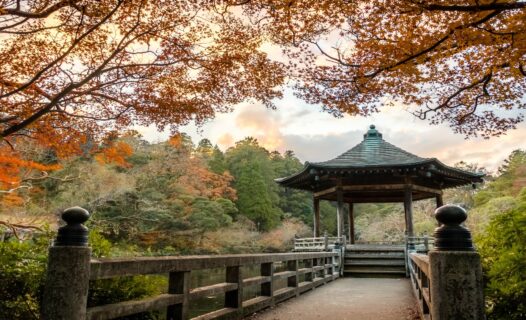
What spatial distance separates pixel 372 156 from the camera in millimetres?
14906

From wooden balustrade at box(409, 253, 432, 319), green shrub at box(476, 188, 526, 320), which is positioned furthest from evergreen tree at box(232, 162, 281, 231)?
green shrub at box(476, 188, 526, 320)

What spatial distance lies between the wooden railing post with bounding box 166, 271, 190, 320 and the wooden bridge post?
83.7 inches

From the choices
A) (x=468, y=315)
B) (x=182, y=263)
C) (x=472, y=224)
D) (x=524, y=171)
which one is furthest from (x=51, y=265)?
(x=524, y=171)

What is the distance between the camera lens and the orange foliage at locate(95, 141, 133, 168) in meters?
19.2

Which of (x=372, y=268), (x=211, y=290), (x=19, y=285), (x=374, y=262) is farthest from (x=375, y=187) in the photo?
(x=19, y=285)

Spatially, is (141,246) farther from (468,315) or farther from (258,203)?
(468,315)

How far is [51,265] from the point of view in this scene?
2.54 meters

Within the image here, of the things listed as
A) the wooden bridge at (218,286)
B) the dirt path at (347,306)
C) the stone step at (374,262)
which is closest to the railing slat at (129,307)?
the wooden bridge at (218,286)

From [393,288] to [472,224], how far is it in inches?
692

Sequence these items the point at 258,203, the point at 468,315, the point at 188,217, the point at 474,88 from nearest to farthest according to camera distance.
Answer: the point at 468,315, the point at 474,88, the point at 188,217, the point at 258,203

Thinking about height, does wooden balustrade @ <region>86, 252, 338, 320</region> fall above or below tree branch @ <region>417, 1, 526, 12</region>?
Result: below

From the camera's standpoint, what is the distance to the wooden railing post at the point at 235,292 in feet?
14.7

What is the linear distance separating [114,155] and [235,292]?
16.5 meters

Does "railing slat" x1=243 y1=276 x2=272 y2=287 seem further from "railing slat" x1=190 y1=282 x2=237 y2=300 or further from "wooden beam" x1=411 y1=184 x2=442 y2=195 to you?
"wooden beam" x1=411 y1=184 x2=442 y2=195
